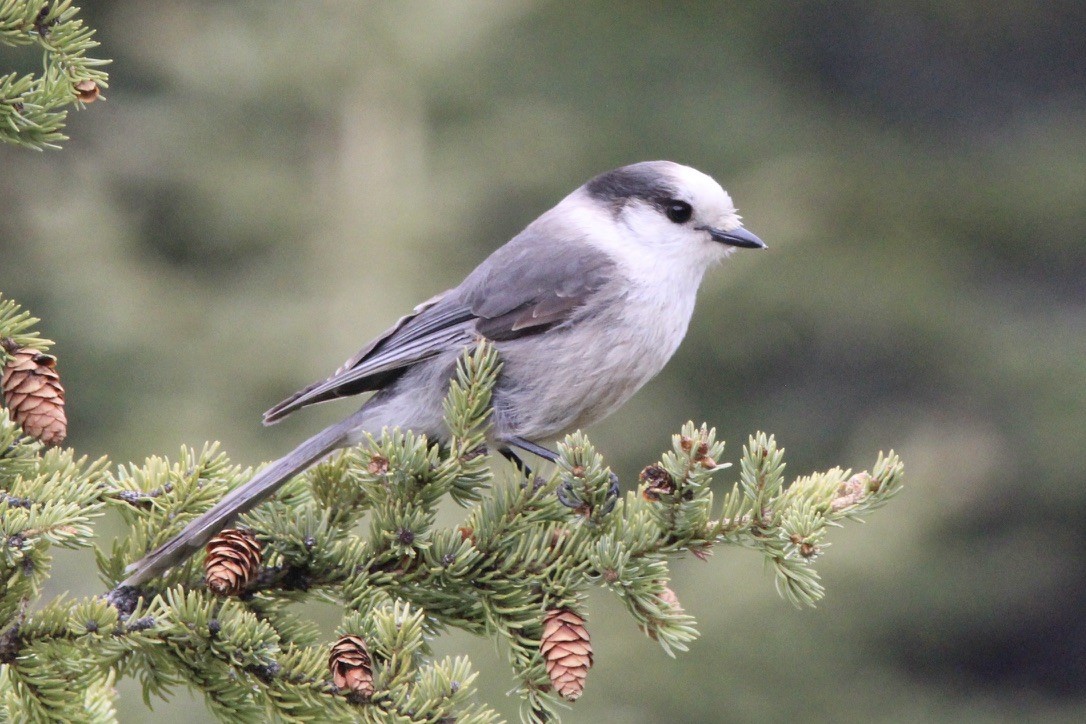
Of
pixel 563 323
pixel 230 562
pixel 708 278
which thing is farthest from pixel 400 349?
pixel 708 278

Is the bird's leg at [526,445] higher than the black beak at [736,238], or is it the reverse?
the black beak at [736,238]

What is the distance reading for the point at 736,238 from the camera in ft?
10.8

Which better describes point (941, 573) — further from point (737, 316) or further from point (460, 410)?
point (460, 410)

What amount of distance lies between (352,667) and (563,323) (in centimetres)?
139

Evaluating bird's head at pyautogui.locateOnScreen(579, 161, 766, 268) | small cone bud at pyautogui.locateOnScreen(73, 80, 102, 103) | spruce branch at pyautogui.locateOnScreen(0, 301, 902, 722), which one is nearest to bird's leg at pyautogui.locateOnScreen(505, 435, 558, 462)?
spruce branch at pyautogui.locateOnScreen(0, 301, 902, 722)

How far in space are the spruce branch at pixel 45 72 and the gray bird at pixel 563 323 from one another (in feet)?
3.24

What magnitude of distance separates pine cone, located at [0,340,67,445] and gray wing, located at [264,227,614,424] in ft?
3.00

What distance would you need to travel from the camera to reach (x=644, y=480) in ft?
7.18

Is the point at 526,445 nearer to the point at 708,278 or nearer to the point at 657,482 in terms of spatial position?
the point at 657,482

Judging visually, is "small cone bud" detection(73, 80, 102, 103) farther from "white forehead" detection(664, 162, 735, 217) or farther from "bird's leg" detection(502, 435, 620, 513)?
"white forehead" detection(664, 162, 735, 217)

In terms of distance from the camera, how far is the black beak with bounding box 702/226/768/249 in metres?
3.28

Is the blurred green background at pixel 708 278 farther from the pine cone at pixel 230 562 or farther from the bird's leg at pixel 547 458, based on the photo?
the pine cone at pixel 230 562

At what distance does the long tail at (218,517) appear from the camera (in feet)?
7.25

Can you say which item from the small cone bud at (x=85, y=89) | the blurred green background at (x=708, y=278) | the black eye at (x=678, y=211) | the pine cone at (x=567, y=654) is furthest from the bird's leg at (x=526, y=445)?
the blurred green background at (x=708, y=278)
